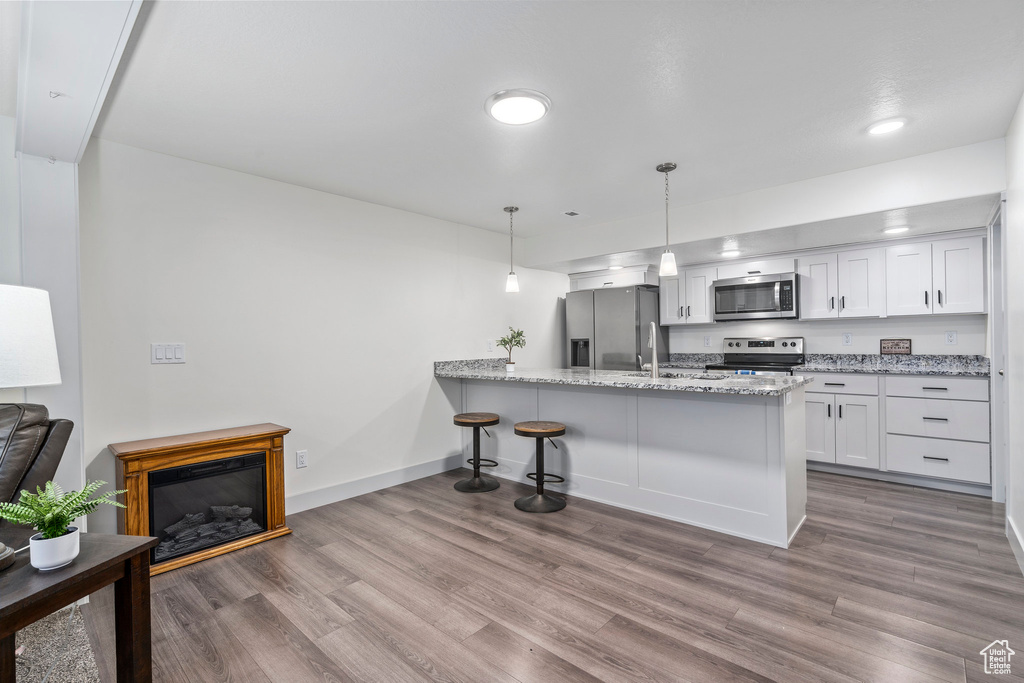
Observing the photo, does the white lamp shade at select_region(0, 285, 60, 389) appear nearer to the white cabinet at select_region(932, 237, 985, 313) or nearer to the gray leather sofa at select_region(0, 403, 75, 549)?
the gray leather sofa at select_region(0, 403, 75, 549)

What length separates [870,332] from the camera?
14.9 feet

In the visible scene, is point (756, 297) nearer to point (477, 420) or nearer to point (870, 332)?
point (870, 332)

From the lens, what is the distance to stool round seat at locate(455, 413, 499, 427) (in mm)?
3922

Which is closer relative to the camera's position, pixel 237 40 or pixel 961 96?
pixel 237 40

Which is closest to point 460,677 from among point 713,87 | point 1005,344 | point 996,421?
point 713,87

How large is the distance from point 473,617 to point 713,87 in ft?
8.72

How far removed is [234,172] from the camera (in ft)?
10.8

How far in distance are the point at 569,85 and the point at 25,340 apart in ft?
7.30

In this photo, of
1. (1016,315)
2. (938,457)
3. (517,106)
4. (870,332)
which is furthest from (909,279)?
(517,106)

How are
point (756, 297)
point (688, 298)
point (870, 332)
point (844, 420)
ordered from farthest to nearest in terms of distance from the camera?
point (688, 298), point (756, 297), point (870, 332), point (844, 420)

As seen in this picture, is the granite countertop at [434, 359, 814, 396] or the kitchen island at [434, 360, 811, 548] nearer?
the granite countertop at [434, 359, 814, 396]

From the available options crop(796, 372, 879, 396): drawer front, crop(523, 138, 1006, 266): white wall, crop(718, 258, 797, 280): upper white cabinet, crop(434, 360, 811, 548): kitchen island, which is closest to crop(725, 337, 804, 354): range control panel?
crop(796, 372, 879, 396): drawer front

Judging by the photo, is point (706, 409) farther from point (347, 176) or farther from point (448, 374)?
point (347, 176)

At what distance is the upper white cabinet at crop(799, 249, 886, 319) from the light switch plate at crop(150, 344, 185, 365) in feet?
17.1
